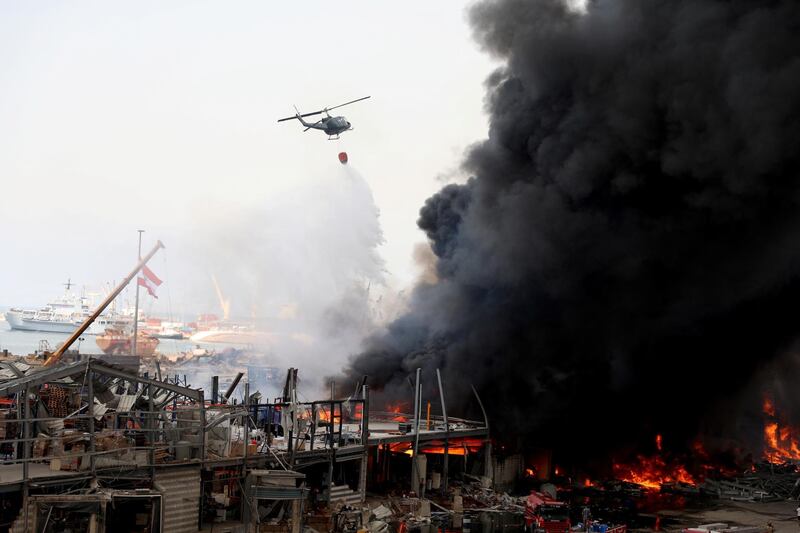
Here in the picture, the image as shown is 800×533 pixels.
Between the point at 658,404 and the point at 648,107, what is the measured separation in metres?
18.4

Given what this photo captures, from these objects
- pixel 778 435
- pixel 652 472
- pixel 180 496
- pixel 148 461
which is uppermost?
pixel 148 461

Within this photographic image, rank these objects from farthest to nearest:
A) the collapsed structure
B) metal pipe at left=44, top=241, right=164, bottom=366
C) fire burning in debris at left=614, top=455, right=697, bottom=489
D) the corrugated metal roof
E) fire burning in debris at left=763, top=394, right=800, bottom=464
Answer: fire burning in debris at left=763, top=394, right=800, bottom=464 < fire burning in debris at left=614, top=455, right=697, bottom=489 < metal pipe at left=44, top=241, right=164, bottom=366 < the corrugated metal roof < the collapsed structure

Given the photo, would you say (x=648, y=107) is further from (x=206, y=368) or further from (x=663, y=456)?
(x=206, y=368)

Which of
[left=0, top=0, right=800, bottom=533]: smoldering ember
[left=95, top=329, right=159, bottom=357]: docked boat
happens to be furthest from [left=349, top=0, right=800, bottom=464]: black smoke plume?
[left=95, top=329, right=159, bottom=357]: docked boat

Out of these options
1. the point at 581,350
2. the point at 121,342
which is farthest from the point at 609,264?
the point at 121,342

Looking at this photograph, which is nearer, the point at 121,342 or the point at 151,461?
the point at 151,461

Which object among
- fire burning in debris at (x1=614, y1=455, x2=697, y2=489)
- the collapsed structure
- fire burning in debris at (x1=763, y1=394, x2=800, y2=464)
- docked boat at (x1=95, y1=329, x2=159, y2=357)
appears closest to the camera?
the collapsed structure

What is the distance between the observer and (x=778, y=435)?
57.5 metres

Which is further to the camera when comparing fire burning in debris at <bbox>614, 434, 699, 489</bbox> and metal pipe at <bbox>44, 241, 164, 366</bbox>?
fire burning in debris at <bbox>614, 434, 699, 489</bbox>

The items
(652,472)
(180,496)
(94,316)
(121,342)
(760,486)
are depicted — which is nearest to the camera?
(180,496)

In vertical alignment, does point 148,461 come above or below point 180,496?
above

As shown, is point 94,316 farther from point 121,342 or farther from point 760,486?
point 121,342

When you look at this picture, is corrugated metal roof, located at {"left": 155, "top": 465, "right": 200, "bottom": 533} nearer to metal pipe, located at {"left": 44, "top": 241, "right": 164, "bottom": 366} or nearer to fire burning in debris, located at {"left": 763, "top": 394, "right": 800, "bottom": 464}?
metal pipe, located at {"left": 44, "top": 241, "right": 164, "bottom": 366}

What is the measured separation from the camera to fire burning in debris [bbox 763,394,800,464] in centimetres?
5594
